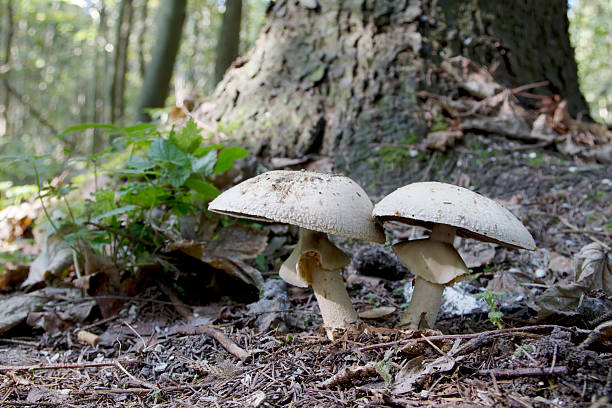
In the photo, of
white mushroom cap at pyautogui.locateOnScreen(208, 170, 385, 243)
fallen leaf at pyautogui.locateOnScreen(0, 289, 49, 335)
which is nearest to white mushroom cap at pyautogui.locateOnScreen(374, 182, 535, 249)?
white mushroom cap at pyautogui.locateOnScreen(208, 170, 385, 243)

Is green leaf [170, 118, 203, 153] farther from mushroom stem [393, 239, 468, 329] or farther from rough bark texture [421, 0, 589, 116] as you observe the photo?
rough bark texture [421, 0, 589, 116]

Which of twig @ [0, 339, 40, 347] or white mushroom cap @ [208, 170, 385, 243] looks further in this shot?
twig @ [0, 339, 40, 347]

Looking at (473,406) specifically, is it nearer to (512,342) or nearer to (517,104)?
(512,342)

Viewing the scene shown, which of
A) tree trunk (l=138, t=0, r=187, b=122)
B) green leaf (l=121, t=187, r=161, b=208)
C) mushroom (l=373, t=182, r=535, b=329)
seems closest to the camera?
mushroom (l=373, t=182, r=535, b=329)

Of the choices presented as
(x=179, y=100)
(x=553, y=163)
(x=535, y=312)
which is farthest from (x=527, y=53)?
(x=179, y=100)

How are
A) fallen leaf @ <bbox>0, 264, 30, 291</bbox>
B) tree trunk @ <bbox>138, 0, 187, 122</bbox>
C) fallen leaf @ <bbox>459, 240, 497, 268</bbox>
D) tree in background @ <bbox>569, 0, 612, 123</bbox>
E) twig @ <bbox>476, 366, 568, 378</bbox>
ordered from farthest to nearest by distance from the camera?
tree in background @ <bbox>569, 0, 612, 123</bbox> < tree trunk @ <bbox>138, 0, 187, 122</bbox> < fallen leaf @ <bbox>0, 264, 30, 291</bbox> < fallen leaf @ <bbox>459, 240, 497, 268</bbox> < twig @ <bbox>476, 366, 568, 378</bbox>

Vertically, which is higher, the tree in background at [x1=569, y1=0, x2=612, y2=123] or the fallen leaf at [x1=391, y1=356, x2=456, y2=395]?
the tree in background at [x1=569, y1=0, x2=612, y2=123]

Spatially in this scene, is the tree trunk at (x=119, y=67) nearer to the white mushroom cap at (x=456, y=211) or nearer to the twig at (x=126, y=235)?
the twig at (x=126, y=235)
